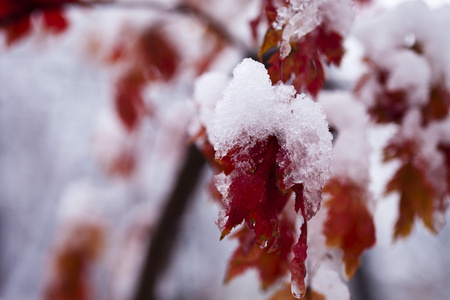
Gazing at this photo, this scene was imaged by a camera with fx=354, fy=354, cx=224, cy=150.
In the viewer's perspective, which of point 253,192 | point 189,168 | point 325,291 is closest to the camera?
point 253,192

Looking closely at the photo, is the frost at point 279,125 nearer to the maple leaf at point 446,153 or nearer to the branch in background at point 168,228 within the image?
the maple leaf at point 446,153

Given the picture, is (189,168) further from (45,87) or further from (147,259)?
(45,87)

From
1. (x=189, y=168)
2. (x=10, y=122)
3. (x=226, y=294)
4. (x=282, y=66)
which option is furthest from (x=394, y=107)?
(x=10, y=122)

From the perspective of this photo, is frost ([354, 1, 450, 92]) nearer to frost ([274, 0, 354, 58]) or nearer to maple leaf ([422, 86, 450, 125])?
maple leaf ([422, 86, 450, 125])

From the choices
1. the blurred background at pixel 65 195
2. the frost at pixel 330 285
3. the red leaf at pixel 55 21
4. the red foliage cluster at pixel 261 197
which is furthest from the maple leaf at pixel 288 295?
the blurred background at pixel 65 195

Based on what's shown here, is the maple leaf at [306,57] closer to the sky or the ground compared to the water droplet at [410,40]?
closer to the sky

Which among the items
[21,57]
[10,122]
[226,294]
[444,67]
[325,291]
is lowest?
[226,294]
